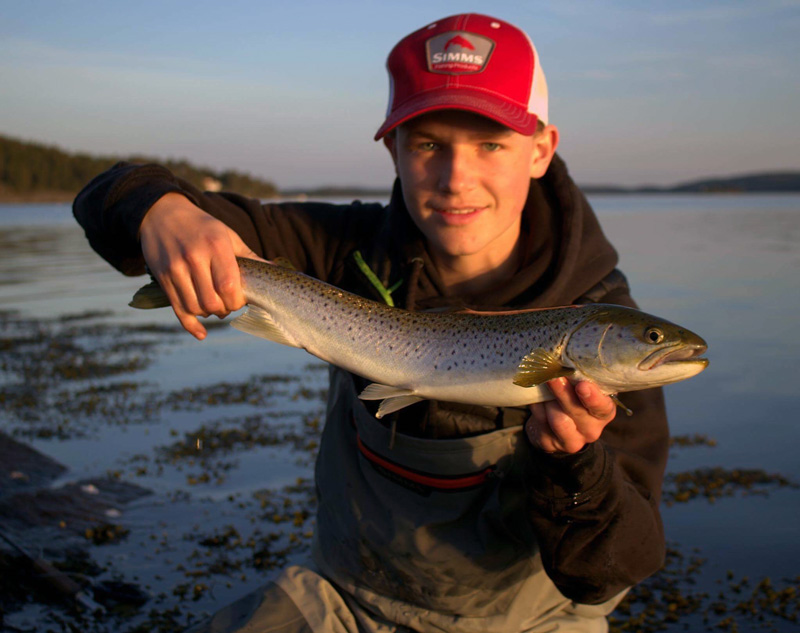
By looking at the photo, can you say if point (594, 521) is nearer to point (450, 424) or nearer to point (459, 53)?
point (450, 424)

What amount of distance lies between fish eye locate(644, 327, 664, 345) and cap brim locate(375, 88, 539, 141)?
4.52 feet

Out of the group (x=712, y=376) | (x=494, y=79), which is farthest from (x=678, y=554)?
(x=712, y=376)

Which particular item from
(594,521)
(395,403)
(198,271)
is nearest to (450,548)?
(594,521)

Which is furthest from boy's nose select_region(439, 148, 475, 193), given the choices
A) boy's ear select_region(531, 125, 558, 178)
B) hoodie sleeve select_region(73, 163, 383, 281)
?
hoodie sleeve select_region(73, 163, 383, 281)

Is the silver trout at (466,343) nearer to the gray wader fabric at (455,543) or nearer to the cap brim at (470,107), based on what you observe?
the gray wader fabric at (455,543)

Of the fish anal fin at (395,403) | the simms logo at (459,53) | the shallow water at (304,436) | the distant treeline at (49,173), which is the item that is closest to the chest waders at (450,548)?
the fish anal fin at (395,403)

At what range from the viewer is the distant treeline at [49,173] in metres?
105

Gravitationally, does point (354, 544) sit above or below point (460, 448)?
below

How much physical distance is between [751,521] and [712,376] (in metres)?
4.36

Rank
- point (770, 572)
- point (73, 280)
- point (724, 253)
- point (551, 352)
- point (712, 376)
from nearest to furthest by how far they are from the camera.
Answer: point (551, 352) < point (770, 572) < point (712, 376) < point (73, 280) < point (724, 253)

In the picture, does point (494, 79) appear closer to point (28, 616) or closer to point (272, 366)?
point (28, 616)

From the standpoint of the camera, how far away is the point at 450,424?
Answer: 3.69m

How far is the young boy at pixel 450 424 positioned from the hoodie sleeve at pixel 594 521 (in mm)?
10

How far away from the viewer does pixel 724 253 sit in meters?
23.5
